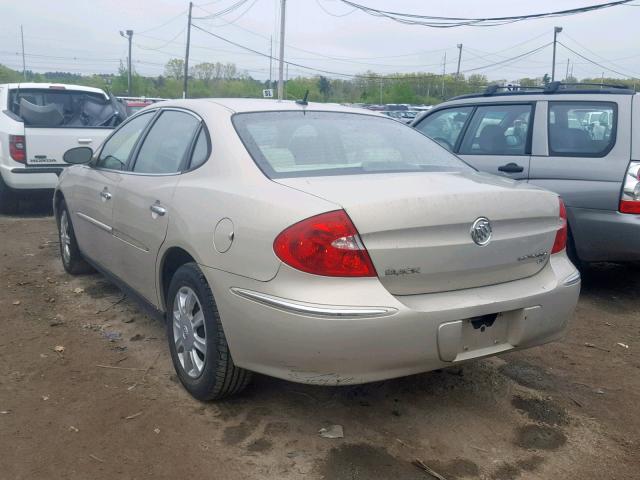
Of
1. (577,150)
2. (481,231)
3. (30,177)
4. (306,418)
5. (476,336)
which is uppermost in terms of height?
(577,150)

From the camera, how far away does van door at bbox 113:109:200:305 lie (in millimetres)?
3688

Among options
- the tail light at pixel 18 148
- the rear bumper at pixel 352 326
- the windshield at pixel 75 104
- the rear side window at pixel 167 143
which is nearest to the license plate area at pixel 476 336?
the rear bumper at pixel 352 326

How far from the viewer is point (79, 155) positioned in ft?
16.6

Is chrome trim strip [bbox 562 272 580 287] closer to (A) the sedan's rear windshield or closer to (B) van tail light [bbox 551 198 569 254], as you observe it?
(B) van tail light [bbox 551 198 569 254]

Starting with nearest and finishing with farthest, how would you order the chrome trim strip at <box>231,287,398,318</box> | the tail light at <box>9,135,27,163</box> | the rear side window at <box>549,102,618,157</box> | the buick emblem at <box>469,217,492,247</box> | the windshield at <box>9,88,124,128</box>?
1. the chrome trim strip at <box>231,287,398,318</box>
2. the buick emblem at <box>469,217,492,247</box>
3. the rear side window at <box>549,102,618,157</box>
4. the tail light at <box>9,135,27,163</box>
5. the windshield at <box>9,88,124,128</box>

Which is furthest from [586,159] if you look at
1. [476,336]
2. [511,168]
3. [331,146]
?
[476,336]

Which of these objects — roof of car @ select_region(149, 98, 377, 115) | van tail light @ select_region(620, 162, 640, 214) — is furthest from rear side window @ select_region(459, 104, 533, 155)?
roof of car @ select_region(149, 98, 377, 115)

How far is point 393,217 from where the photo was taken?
2.78 m

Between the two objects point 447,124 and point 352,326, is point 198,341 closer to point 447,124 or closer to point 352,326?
point 352,326

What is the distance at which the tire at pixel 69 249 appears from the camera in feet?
18.2

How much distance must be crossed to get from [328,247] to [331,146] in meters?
1.01

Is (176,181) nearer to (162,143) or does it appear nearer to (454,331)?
(162,143)

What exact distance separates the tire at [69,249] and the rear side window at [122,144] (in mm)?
881

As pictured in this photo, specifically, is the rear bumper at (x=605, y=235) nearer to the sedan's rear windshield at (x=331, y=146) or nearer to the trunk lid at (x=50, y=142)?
the sedan's rear windshield at (x=331, y=146)
